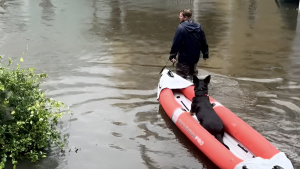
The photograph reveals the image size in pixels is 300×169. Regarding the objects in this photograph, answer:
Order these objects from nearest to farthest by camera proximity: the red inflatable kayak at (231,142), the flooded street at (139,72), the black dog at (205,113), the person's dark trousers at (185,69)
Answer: the red inflatable kayak at (231,142)
the black dog at (205,113)
the flooded street at (139,72)
the person's dark trousers at (185,69)

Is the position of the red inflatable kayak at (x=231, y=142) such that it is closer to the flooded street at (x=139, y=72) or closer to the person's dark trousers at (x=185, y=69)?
the flooded street at (x=139, y=72)

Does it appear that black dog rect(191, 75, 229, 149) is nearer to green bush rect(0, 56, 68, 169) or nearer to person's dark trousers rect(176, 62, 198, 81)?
person's dark trousers rect(176, 62, 198, 81)

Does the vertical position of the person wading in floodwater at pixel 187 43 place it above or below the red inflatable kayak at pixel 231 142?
above

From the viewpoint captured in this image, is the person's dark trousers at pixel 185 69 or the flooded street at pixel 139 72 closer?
the flooded street at pixel 139 72

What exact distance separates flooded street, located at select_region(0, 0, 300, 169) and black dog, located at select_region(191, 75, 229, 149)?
1.39 feet

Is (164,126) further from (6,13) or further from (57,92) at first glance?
(6,13)

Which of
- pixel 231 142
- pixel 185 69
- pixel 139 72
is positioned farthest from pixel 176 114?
pixel 139 72

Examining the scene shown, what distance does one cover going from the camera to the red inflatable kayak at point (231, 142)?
395 cm

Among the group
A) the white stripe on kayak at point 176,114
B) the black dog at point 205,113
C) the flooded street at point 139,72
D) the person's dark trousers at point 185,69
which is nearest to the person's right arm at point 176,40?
the person's dark trousers at point 185,69

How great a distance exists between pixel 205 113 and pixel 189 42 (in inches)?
81.2

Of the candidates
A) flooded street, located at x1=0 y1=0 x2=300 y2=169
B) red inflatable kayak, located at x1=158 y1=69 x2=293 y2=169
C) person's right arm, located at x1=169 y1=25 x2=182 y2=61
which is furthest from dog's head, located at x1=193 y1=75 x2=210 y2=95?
person's right arm, located at x1=169 y1=25 x2=182 y2=61

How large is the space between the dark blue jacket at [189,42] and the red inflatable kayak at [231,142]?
41.3 inches

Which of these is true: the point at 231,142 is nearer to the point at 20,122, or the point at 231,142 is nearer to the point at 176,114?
the point at 176,114

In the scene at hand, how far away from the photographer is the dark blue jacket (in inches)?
252
